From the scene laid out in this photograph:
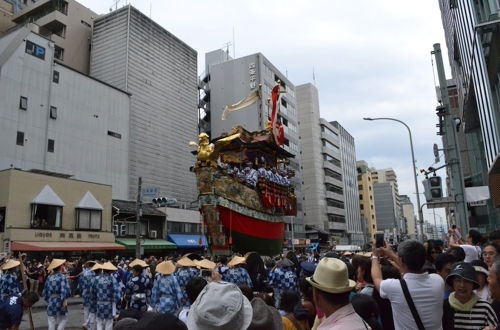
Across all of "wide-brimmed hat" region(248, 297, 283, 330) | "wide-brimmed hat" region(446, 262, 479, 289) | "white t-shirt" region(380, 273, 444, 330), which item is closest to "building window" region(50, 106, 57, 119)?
"wide-brimmed hat" region(248, 297, 283, 330)

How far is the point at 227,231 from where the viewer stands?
18469mm

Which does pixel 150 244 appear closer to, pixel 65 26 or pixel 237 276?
pixel 237 276

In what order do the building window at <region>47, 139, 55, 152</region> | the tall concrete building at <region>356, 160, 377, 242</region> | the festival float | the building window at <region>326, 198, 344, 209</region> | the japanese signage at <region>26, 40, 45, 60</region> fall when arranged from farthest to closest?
the tall concrete building at <region>356, 160, 377, 242</region> < the building window at <region>326, 198, 344, 209</region> < the building window at <region>47, 139, 55, 152</region> < the japanese signage at <region>26, 40, 45, 60</region> < the festival float

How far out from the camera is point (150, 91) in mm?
42375

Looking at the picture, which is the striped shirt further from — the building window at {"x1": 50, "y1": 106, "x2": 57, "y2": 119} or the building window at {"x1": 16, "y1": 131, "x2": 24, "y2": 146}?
the building window at {"x1": 50, "y1": 106, "x2": 57, "y2": 119}

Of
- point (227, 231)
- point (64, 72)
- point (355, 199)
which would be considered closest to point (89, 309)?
point (227, 231)

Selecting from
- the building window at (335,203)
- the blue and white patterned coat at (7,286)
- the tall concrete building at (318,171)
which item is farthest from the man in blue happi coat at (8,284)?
the building window at (335,203)

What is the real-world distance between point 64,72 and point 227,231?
78.7 feet

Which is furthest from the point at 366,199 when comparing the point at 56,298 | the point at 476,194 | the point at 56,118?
the point at 56,298

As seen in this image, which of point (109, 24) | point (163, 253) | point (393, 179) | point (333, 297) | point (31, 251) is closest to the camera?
point (333, 297)

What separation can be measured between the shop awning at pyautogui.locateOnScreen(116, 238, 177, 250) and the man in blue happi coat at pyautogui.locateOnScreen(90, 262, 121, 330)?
21.8 m

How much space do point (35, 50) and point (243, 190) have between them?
76.0 ft

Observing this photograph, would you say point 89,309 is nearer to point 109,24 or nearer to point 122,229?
point 122,229

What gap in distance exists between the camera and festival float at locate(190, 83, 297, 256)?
18.2 metres
